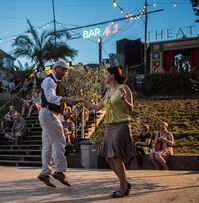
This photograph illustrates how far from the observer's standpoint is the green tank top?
5.93 meters

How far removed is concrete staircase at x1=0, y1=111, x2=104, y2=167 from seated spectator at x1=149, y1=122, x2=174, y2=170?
2.60 meters

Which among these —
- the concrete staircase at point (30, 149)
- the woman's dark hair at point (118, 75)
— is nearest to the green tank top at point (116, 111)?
the woman's dark hair at point (118, 75)

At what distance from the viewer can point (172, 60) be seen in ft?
108

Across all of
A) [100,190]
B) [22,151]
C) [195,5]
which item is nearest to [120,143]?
[100,190]

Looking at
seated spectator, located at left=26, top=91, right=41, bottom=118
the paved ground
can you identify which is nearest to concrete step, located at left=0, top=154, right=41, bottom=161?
seated spectator, located at left=26, top=91, right=41, bottom=118

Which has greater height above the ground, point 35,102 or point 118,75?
point 35,102

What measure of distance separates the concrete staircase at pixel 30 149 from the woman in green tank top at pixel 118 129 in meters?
7.16

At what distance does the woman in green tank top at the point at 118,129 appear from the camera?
5820mm

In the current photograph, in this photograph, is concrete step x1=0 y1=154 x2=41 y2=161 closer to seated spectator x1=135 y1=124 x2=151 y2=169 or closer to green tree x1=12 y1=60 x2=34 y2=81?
seated spectator x1=135 y1=124 x2=151 y2=169

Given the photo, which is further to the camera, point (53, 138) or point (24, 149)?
point (24, 149)

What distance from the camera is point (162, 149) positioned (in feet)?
37.7

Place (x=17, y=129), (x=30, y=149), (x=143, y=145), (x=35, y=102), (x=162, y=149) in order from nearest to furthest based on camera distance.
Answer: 1. (x=162, y=149)
2. (x=143, y=145)
3. (x=30, y=149)
4. (x=17, y=129)
5. (x=35, y=102)

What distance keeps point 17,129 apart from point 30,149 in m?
1.21

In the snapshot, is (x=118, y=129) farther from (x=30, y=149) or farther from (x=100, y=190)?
(x=30, y=149)
